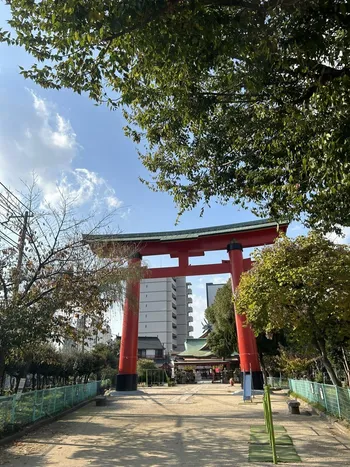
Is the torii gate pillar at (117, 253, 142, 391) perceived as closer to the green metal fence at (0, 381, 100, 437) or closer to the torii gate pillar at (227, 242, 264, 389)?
the green metal fence at (0, 381, 100, 437)

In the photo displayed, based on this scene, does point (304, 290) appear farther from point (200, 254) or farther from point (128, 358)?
point (128, 358)

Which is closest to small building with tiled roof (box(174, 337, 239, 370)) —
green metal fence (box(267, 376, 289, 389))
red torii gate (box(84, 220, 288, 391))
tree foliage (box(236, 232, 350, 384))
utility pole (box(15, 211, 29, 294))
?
green metal fence (box(267, 376, 289, 389))

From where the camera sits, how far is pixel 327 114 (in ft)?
16.3

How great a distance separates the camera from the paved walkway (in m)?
6.26

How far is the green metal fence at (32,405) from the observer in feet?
27.7

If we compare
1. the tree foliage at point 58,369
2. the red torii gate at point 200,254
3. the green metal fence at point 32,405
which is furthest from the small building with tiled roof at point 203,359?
the green metal fence at point 32,405

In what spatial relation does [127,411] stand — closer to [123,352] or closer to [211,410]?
[211,410]

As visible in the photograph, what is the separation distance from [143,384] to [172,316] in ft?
120

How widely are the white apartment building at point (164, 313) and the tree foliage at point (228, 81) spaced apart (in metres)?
58.1

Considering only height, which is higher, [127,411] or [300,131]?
[300,131]

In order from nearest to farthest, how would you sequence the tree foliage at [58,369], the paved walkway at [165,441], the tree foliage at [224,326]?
the paved walkway at [165,441] → the tree foliage at [58,369] → the tree foliage at [224,326]

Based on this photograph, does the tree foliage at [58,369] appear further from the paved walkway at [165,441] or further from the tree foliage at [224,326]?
the tree foliage at [224,326]

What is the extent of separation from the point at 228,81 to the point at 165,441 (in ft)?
24.3

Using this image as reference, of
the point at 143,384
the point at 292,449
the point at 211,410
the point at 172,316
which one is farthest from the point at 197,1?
the point at 172,316
